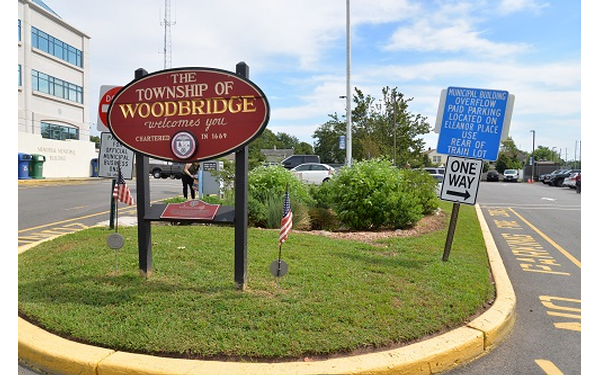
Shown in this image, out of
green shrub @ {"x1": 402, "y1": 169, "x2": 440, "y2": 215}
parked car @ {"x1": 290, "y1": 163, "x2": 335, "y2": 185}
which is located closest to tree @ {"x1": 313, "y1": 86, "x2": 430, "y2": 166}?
parked car @ {"x1": 290, "y1": 163, "x2": 335, "y2": 185}

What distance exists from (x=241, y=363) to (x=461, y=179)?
470 centimetres

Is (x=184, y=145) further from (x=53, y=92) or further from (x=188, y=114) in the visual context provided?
(x=53, y=92)

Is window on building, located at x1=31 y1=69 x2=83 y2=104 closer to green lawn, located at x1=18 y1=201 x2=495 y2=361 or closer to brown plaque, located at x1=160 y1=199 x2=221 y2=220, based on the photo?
green lawn, located at x1=18 y1=201 x2=495 y2=361

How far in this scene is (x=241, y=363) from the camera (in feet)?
11.1

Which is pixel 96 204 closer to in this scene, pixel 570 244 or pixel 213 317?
pixel 213 317

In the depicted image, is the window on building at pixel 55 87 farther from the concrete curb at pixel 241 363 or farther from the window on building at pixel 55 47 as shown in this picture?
the concrete curb at pixel 241 363

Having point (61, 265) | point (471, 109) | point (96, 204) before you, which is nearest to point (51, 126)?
point (96, 204)

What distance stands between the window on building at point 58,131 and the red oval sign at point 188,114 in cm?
3667

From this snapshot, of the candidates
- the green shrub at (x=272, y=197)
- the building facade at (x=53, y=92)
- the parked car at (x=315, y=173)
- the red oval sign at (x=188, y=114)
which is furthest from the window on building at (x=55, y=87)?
the red oval sign at (x=188, y=114)

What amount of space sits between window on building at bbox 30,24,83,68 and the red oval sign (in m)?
37.3

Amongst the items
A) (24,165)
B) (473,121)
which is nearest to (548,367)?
(473,121)

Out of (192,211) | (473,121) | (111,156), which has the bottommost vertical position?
(192,211)

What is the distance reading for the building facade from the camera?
108 ft

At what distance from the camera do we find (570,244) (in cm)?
945
